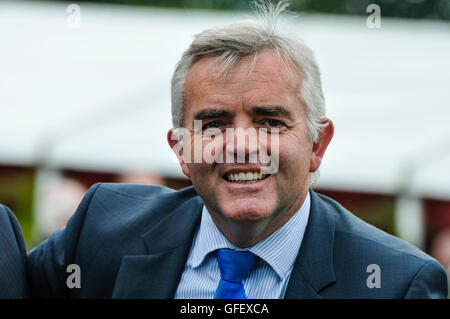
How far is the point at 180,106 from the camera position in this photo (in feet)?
8.04

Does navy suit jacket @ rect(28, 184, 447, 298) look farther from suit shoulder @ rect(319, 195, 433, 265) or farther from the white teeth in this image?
the white teeth

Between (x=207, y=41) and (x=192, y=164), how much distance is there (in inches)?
17.6

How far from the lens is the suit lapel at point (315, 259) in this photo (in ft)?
7.26

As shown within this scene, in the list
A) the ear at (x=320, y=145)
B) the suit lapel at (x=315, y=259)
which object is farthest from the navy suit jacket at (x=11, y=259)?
the ear at (x=320, y=145)

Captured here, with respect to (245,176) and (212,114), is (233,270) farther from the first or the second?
(212,114)

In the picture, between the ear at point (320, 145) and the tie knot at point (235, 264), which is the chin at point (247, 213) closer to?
the tie knot at point (235, 264)

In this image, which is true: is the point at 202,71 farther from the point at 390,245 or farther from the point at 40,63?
the point at 40,63

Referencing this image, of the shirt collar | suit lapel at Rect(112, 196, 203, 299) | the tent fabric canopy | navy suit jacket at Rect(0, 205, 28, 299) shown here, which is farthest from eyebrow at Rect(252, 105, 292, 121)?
the tent fabric canopy

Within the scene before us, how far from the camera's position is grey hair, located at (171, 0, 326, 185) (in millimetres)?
2273

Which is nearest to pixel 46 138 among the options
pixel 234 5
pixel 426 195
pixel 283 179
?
pixel 426 195

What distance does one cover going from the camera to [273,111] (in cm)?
220

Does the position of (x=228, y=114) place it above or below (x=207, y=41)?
below
